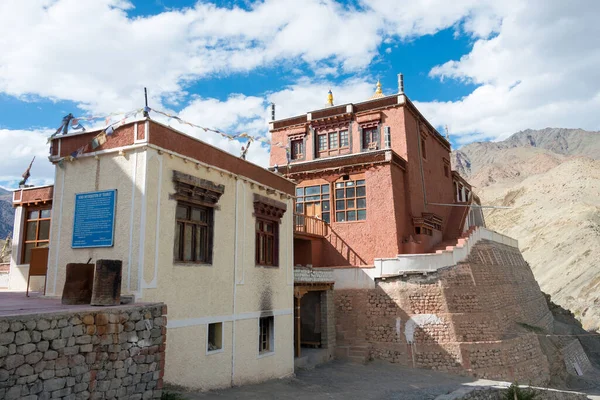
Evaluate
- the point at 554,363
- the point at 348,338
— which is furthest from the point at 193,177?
the point at 554,363

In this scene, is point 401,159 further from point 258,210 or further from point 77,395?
point 77,395

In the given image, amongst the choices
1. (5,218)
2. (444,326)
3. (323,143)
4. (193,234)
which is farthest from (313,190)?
(5,218)

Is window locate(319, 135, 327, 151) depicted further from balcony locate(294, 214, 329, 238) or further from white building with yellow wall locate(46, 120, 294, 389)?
white building with yellow wall locate(46, 120, 294, 389)

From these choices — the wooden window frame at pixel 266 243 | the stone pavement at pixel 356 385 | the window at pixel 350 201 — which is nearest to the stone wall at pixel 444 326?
the stone pavement at pixel 356 385

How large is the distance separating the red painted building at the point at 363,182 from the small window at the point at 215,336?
7930mm

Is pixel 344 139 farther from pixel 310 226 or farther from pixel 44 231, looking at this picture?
pixel 44 231

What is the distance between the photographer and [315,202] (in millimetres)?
21969

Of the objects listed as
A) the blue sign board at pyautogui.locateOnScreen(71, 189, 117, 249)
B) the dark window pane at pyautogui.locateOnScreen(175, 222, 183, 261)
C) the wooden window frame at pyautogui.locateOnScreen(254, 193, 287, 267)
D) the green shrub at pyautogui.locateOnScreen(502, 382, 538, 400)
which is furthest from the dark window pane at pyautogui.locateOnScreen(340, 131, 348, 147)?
the blue sign board at pyautogui.locateOnScreen(71, 189, 117, 249)

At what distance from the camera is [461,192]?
3312 centimetres

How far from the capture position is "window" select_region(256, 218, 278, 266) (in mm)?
14234

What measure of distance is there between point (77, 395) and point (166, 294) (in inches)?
132

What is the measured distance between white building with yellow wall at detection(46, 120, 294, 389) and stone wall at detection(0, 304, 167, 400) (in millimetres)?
1438

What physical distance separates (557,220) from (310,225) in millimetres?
51178

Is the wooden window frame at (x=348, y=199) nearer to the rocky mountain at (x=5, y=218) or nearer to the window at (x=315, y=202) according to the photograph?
the window at (x=315, y=202)
